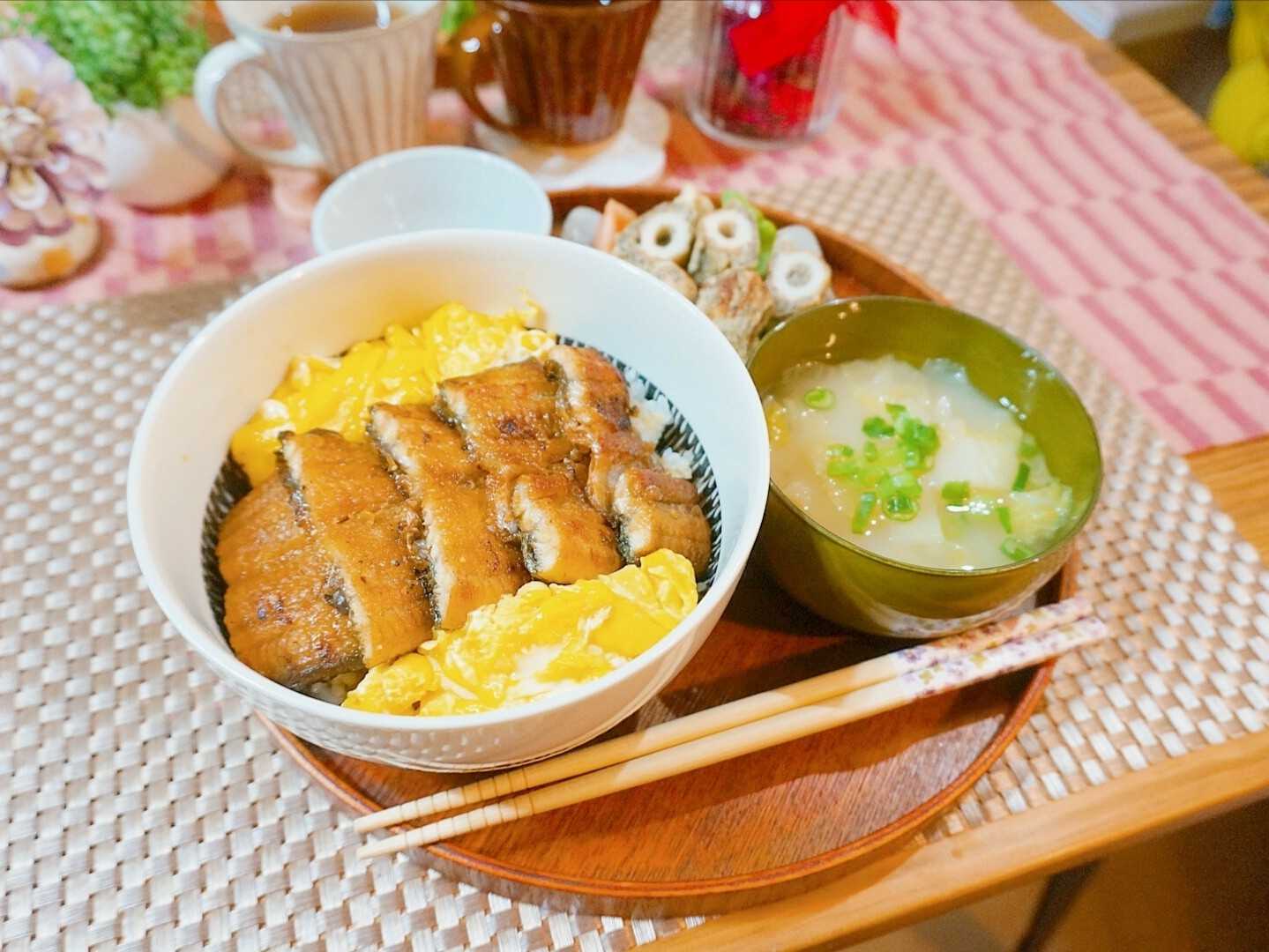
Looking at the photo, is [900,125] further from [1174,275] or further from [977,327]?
[977,327]

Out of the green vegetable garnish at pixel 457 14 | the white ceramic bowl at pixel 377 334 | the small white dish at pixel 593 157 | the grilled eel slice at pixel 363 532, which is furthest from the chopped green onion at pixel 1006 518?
the green vegetable garnish at pixel 457 14

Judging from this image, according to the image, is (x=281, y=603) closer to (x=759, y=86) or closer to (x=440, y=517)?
(x=440, y=517)

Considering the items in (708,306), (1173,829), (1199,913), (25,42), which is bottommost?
(1199,913)

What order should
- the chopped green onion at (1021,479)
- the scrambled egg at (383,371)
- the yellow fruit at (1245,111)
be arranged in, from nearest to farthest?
the scrambled egg at (383,371)
the chopped green onion at (1021,479)
the yellow fruit at (1245,111)

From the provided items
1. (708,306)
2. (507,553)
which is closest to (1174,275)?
(708,306)

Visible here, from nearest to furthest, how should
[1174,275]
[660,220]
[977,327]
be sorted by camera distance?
1. [977,327]
2. [660,220]
3. [1174,275]

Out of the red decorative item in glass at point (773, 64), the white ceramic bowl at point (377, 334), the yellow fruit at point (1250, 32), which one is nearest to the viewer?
the white ceramic bowl at point (377, 334)

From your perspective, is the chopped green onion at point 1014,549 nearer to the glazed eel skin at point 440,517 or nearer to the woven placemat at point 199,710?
the woven placemat at point 199,710

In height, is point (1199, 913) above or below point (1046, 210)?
below

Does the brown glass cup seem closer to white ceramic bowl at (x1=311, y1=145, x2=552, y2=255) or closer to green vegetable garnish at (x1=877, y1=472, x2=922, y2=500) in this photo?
white ceramic bowl at (x1=311, y1=145, x2=552, y2=255)
